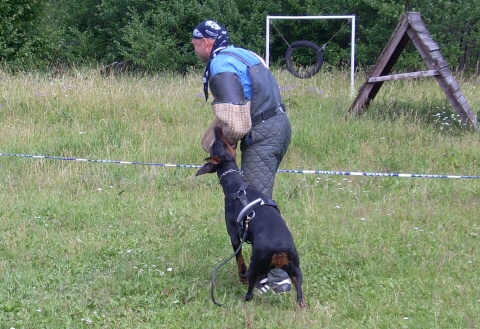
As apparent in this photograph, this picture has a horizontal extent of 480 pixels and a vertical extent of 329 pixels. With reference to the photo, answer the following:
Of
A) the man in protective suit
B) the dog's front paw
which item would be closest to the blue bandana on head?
the man in protective suit

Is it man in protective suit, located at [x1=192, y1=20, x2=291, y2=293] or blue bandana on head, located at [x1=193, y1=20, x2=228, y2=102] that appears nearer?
man in protective suit, located at [x1=192, y1=20, x2=291, y2=293]

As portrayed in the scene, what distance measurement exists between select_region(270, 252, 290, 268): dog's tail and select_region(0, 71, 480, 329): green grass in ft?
1.20

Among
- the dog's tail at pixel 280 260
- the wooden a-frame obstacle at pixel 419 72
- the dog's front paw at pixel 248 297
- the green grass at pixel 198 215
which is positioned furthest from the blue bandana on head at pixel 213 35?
the wooden a-frame obstacle at pixel 419 72

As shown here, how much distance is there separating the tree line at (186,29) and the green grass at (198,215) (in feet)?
31.8

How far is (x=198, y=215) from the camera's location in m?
6.17

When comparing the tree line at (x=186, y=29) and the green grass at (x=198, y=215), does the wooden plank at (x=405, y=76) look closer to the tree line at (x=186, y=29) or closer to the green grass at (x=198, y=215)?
the green grass at (x=198, y=215)

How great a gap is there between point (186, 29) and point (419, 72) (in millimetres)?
15928

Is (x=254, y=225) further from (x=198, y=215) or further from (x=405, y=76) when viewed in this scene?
(x=405, y=76)

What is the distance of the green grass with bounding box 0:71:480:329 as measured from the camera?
14.0ft

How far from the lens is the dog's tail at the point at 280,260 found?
3951 mm

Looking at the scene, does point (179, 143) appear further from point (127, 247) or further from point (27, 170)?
point (127, 247)

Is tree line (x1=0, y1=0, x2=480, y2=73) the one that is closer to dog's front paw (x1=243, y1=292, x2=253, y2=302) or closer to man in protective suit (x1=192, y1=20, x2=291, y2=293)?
man in protective suit (x1=192, y1=20, x2=291, y2=293)

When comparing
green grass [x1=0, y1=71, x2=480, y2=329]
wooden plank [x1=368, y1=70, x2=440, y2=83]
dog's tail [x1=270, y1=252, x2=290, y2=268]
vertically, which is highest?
wooden plank [x1=368, y1=70, x2=440, y2=83]

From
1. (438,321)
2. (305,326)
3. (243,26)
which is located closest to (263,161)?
(305,326)
